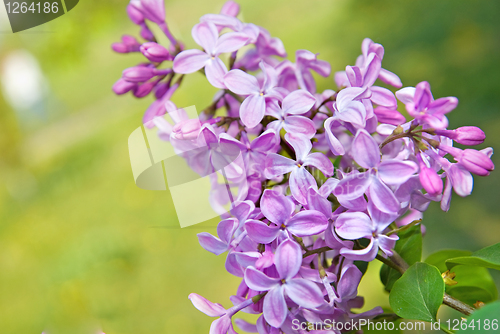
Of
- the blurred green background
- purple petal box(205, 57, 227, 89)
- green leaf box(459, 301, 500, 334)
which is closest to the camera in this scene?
green leaf box(459, 301, 500, 334)

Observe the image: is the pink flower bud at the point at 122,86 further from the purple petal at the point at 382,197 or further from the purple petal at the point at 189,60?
the purple petal at the point at 382,197

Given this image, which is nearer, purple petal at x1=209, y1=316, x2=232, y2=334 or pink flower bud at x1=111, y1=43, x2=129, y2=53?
purple petal at x1=209, y1=316, x2=232, y2=334

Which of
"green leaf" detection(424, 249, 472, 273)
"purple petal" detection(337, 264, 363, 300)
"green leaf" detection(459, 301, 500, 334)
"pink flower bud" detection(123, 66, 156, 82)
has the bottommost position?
"green leaf" detection(424, 249, 472, 273)

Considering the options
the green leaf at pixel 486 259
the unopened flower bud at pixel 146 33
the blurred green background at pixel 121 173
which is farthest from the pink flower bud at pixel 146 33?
the blurred green background at pixel 121 173

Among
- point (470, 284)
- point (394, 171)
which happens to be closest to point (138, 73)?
point (394, 171)

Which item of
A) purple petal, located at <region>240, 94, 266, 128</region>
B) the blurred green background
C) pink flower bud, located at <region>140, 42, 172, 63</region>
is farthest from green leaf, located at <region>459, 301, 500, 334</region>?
the blurred green background

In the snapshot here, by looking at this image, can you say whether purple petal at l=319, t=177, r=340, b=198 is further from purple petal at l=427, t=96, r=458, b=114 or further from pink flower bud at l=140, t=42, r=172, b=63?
pink flower bud at l=140, t=42, r=172, b=63
